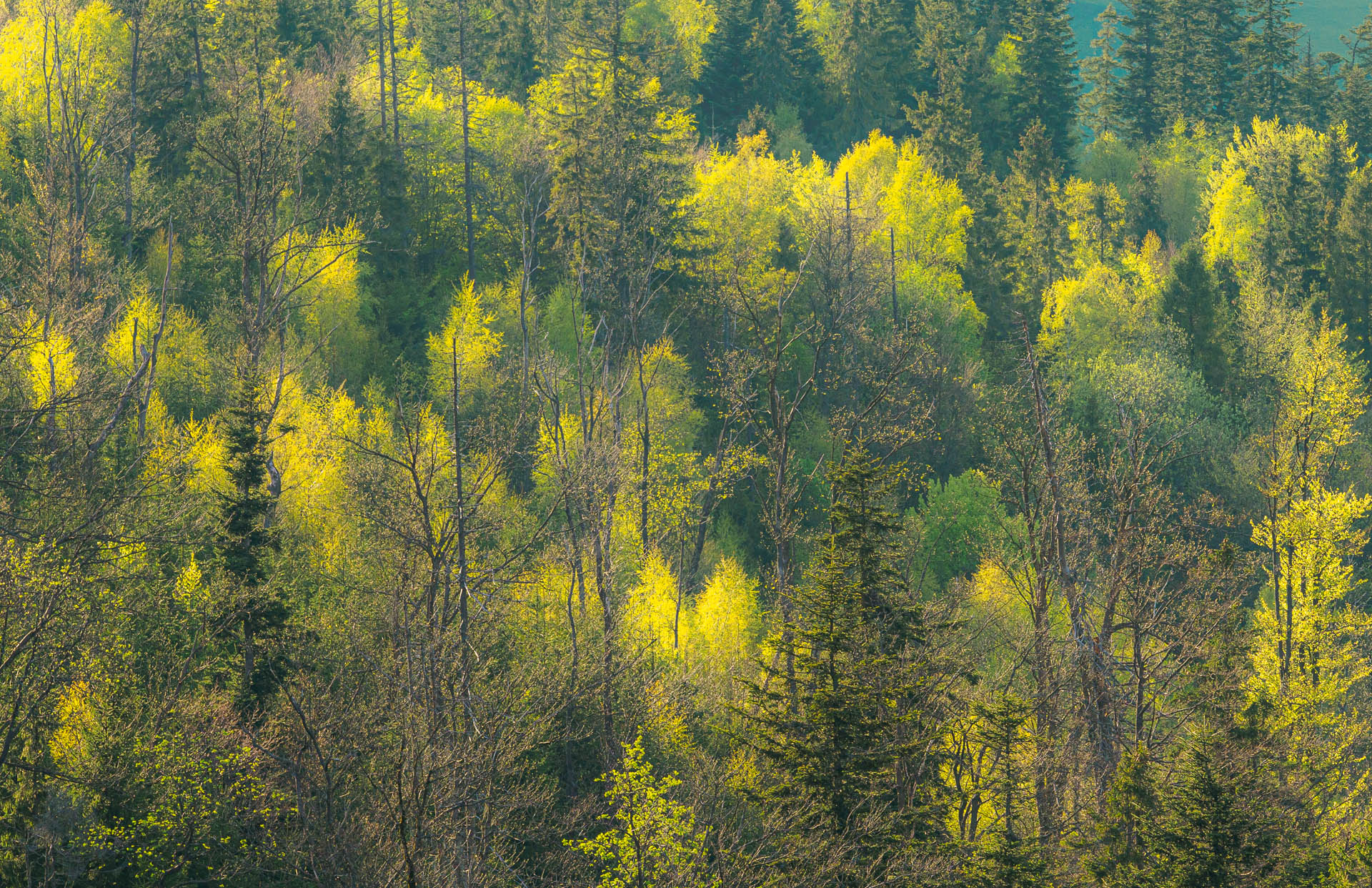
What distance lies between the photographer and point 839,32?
7606 centimetres

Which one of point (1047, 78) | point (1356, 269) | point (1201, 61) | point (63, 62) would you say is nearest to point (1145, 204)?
point (1047, 78)

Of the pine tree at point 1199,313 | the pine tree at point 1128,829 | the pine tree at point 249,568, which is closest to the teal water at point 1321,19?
the pine tree at point 1199,313

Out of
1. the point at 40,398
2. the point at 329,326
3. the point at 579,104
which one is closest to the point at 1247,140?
the point at 579,104

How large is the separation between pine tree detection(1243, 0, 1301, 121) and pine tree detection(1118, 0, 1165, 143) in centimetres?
502

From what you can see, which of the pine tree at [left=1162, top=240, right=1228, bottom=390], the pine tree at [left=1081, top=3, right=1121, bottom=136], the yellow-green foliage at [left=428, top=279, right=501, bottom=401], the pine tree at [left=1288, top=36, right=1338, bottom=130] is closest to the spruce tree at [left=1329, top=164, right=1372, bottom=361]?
the pine tree at [left=1162, top=240, right=1228, bottom=390]

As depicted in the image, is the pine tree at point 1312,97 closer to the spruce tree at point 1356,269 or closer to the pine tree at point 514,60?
the spruce tree at point 1356,269

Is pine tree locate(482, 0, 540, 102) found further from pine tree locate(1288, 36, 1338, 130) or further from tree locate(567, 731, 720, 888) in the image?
tree locate(567, 731, 720, 888)

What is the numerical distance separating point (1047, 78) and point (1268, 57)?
13.8 meters

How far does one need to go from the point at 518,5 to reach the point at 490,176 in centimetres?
1726

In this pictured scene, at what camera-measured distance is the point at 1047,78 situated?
73062 millimetres

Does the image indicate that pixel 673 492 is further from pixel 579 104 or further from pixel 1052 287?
pixel 1052 287

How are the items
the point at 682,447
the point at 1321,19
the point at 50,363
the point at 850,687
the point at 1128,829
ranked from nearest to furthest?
the point at 850,687 → the point at 1128,829 → the point at 50,363 → the point at 682,447 → the point at 1321,19

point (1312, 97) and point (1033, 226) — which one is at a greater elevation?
point (1312, 97)

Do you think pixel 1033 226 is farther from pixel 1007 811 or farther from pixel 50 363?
pixel 50 363
